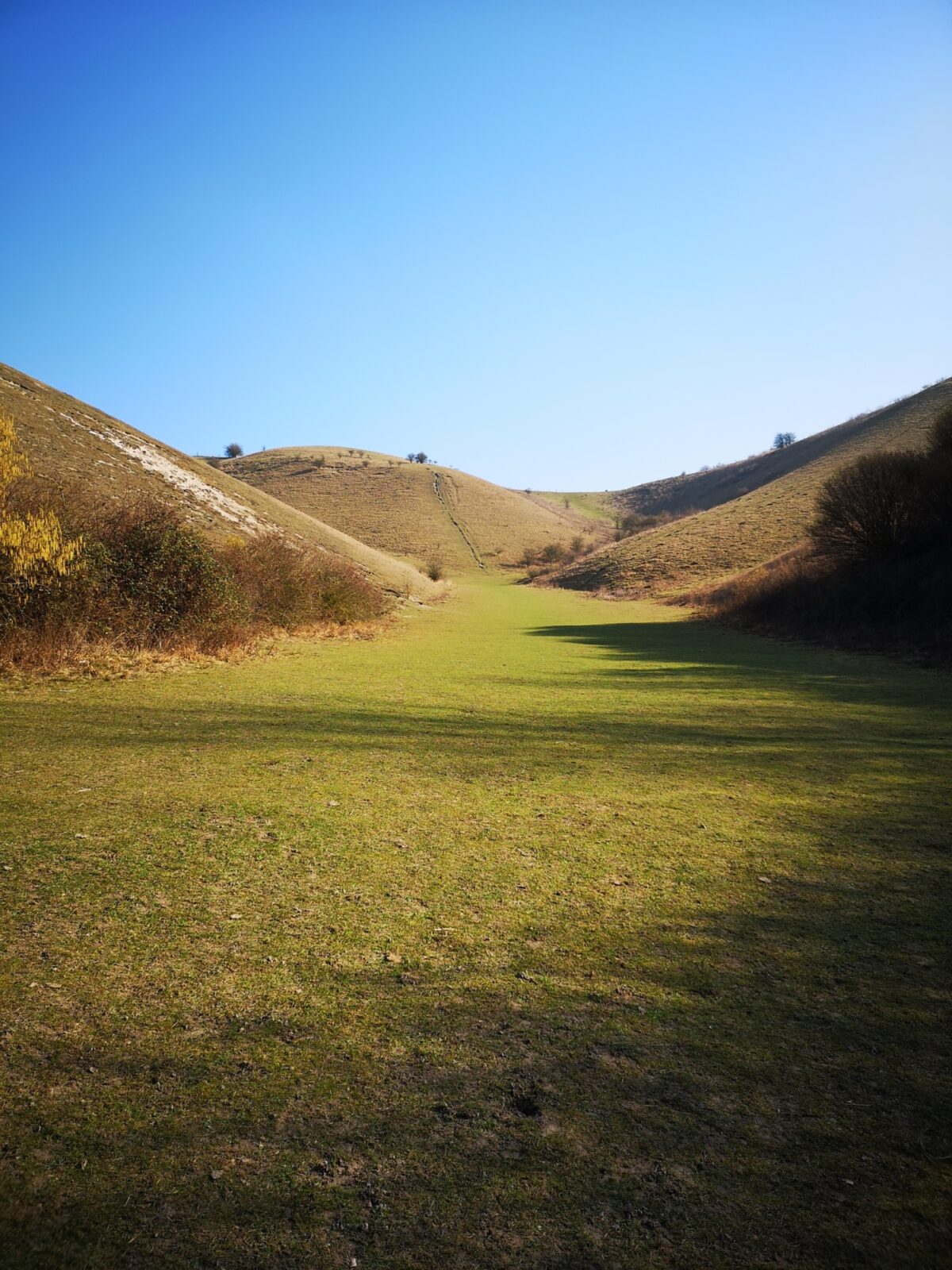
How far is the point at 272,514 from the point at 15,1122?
30.4m

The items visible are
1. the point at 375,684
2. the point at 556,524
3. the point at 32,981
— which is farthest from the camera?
the point at 556,524

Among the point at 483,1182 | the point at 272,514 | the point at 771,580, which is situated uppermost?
the point at 272,514

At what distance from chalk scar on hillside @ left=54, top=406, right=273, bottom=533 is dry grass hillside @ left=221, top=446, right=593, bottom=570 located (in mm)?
39936

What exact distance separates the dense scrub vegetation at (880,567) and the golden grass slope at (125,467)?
677 inches

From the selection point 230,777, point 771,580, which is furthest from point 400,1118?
point 771,580

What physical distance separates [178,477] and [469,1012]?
26782mm

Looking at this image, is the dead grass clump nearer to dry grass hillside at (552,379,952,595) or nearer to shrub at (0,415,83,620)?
shrub at (0,415,83,620)

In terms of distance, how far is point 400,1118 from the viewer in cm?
217

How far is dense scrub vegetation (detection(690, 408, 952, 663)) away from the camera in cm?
1703

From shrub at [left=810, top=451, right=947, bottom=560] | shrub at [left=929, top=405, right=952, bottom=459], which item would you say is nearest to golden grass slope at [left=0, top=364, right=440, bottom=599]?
shrub at [left=810, top=451, right=947, bottom=560]

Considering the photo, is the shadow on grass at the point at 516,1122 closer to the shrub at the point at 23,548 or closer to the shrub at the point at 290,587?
the shrub at the point at 23,548

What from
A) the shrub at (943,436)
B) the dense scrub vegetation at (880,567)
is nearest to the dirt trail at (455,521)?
the dense scrub vegetation at (880,567)

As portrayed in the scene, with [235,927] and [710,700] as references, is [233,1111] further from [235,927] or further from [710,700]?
[710,700]

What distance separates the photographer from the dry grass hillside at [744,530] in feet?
144
